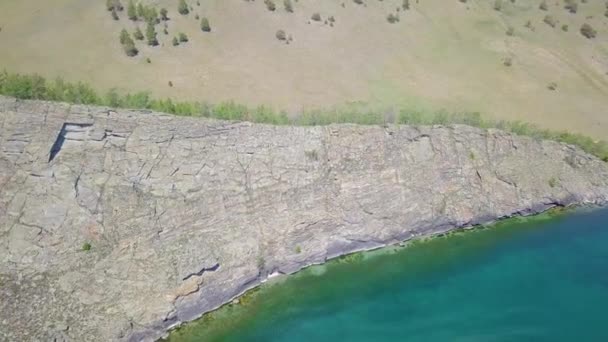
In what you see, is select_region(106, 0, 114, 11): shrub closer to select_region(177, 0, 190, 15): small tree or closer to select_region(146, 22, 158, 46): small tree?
select_region(146, 22, 158, 46): small tree

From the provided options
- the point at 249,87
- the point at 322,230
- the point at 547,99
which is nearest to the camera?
the point at 322,230

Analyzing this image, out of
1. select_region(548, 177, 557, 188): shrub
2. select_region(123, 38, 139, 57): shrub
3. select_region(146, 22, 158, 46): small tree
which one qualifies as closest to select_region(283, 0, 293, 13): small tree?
select_region(146, 22, 158, 46): small tree

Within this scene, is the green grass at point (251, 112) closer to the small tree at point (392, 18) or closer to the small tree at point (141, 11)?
the small tree at point (141, 11)

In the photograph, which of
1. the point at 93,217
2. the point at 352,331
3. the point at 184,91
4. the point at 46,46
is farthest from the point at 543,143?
the point at 46,46

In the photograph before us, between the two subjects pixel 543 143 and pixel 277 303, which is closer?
pixel 277 303

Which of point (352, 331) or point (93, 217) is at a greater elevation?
point (93, 217)

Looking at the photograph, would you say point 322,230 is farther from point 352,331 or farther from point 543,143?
point 543,143
